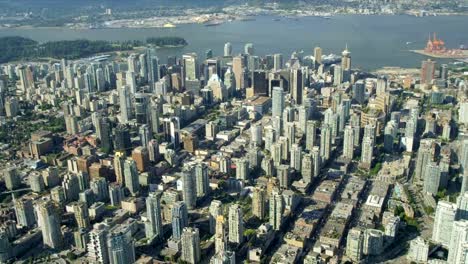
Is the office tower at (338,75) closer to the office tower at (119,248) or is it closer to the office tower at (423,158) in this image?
the office tower at (423,158)

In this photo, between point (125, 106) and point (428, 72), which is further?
point (428, 72)

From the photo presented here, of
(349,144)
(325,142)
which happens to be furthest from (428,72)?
(325,142)

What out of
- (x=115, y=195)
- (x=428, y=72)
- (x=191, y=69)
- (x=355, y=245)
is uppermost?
(x=191, y=69)

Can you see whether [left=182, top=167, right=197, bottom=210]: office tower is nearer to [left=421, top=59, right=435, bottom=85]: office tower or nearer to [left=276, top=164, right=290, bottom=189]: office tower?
[left=276, top=164, right=290, bottom=189]: office tower

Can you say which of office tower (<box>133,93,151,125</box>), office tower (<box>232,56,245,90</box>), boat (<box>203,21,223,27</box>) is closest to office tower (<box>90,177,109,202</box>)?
office tower (<box>133,93,151,125</box>)

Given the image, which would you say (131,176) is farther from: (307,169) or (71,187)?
(307,169)

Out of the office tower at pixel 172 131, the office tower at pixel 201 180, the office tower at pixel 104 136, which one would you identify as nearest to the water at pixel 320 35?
the office tower at pixel 172 131
